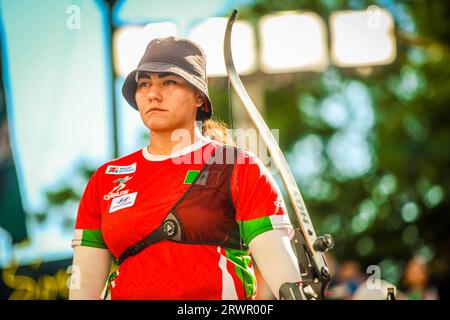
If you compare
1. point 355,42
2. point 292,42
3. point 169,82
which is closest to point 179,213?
point 169,82

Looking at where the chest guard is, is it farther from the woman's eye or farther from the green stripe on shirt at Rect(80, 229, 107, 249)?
the woman's eye

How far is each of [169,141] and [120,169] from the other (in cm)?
18

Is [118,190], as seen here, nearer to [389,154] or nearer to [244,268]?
[244,268]

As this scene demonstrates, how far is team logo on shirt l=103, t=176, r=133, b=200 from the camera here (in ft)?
7.88

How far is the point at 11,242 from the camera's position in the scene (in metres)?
4.52

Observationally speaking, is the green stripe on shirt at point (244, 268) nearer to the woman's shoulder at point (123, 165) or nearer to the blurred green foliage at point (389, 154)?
the woman's shoulder at point (123, 165)

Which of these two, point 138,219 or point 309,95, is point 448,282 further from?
point 309,95

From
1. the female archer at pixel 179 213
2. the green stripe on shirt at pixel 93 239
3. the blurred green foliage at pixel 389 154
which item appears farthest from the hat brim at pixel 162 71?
the blurred green foliage at pixel 389 154

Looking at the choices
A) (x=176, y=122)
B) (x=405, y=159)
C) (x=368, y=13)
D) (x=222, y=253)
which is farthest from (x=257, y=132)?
(x=405, y=159)

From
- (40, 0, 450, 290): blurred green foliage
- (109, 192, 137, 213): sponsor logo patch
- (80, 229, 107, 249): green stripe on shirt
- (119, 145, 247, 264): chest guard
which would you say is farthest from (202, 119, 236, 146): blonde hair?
(40, 0, 450, 290): blurred green foliage

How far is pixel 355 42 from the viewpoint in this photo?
6.59 metres

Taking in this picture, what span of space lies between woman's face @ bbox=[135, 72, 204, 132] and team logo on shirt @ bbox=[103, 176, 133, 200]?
0.58 ft
